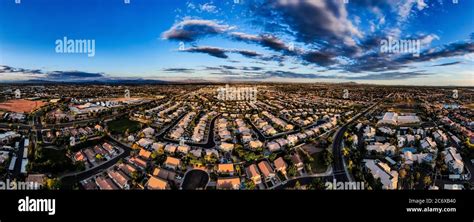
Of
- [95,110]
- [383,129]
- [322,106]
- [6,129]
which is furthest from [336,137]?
[6,129]

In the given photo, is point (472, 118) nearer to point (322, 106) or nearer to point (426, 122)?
point (426, 122)

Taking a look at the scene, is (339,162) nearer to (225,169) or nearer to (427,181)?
(427,181)

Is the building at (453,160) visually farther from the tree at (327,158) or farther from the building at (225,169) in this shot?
the building at (225,169)

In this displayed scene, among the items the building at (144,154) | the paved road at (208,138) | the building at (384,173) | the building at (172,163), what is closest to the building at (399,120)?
the building at (384,173)

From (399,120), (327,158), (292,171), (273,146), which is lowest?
(292,171)

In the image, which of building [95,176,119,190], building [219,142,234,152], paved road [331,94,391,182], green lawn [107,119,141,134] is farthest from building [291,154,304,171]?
green lawn [107,119,141,134]

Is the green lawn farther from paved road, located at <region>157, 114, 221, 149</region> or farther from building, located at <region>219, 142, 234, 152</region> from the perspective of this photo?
building, located at <region>219, 142, 234, 152</region>

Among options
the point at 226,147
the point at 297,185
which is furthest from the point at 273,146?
the point at 297,185
